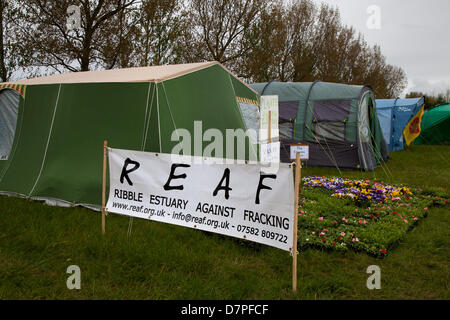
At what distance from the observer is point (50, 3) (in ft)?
45.5

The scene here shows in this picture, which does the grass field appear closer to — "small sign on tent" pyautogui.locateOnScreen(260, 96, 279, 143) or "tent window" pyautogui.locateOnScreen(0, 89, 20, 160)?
"tent window" pyautogui.locateOnScreen(0, 89, 20, 160)

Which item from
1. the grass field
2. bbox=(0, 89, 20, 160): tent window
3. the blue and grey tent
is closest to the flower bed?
the grass field

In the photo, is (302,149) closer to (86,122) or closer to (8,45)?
(86,122)

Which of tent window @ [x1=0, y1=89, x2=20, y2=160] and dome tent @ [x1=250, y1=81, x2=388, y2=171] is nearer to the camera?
tent window @ [x1=0, y1=89, x2=20, y2=160]

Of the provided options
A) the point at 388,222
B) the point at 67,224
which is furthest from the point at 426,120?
the point at 67,224

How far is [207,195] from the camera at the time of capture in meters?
3.50

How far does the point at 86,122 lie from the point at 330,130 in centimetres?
708

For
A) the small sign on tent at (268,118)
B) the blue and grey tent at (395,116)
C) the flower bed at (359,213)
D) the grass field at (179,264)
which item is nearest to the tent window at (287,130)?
the small sign on tent at (268,118)

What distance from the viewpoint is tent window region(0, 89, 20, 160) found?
6395 mm

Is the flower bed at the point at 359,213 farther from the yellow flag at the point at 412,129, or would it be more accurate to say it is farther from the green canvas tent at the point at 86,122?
the yellow flag at the point at 412,129

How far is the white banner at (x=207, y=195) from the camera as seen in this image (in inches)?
121

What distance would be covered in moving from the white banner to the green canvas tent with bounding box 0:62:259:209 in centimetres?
120

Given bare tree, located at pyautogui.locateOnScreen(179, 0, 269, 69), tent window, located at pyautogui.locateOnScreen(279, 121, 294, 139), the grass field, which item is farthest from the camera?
bare tree, located at pyautogui.locateOnScreen(179, 0, 269, 69)

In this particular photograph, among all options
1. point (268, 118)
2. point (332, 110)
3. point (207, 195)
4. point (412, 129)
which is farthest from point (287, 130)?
point (412, 129)
